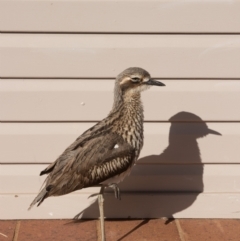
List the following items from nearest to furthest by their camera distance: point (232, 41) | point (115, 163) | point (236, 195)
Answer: point (115, 163)
point (232, 41)
point (236, 195)

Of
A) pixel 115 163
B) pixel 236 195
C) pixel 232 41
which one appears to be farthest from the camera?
pixel 236 195

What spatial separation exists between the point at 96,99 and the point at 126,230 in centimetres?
120

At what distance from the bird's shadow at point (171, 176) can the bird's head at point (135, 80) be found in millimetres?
602

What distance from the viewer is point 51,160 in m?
5.68

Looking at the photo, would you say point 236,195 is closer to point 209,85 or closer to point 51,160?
point 209,85

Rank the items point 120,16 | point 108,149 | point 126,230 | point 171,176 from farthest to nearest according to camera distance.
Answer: point 171,176 < point 126,230 < point 120,16 < point 108,149

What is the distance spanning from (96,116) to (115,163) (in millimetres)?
662

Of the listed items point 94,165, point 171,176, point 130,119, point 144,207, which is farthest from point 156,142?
point 94,165

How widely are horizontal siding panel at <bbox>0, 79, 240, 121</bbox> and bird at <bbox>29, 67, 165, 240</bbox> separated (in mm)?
291

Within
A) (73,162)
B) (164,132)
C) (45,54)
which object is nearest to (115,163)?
(73,162)

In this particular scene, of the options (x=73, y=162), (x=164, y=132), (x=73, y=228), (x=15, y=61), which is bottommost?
(x=73, y=228)

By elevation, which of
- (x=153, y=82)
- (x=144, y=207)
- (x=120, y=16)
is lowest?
(x=144, y=207)

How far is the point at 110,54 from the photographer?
215 inches

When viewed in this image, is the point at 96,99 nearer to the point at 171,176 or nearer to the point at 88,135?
the point at 88,135
